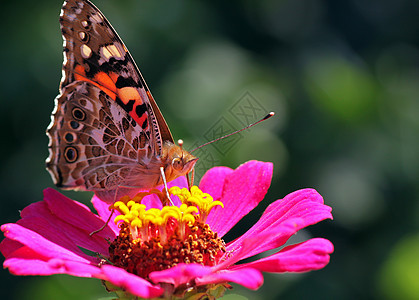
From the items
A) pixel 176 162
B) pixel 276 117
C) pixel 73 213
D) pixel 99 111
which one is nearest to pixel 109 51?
pixel 99 111

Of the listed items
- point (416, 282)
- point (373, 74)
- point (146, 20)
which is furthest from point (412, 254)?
point (146, 20)

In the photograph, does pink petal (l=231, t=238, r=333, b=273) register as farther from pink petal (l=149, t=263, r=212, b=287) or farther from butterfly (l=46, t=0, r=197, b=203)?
butterfly (l=46, t=0, r=197, b=203)

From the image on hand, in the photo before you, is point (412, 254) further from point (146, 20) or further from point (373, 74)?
point (146, 20)

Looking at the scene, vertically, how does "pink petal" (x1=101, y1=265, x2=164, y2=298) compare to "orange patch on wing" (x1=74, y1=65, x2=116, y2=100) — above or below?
below

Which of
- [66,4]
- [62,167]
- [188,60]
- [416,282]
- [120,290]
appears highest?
[66,4]

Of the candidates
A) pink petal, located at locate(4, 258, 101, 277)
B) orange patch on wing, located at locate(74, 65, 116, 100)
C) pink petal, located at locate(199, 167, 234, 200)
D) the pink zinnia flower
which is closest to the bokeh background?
pink petal, located at locate(199, 167, 234, 200)

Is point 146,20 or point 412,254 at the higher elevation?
point 146,20

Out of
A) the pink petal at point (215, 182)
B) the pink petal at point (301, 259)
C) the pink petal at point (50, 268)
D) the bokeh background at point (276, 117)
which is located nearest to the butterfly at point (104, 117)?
the pink petal at point (215, 182)
